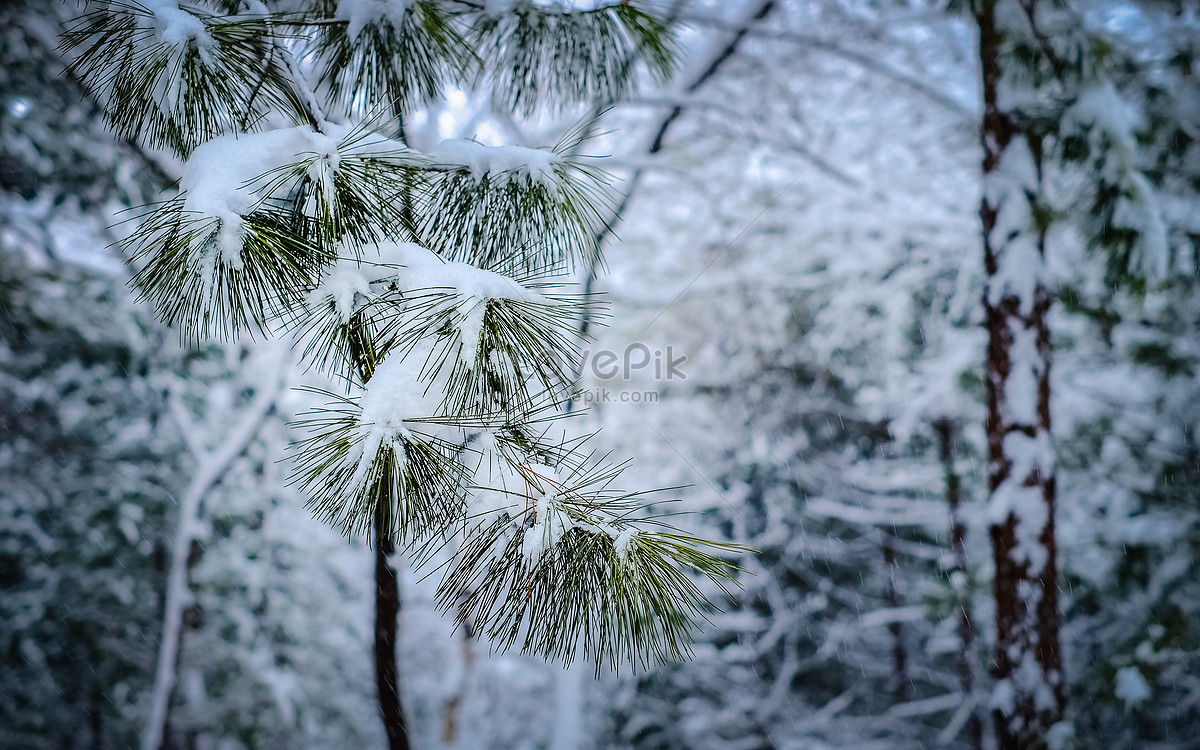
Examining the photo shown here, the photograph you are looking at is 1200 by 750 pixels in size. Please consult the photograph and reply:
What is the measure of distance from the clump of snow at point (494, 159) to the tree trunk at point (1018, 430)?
2624 millimetres

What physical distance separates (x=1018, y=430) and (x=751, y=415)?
3142 mm

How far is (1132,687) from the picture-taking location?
2893mm

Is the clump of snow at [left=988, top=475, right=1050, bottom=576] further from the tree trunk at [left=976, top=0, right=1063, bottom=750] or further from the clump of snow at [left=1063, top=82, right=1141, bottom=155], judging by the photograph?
the clump of snow at [left=1063, top=82, right=1141, bottom=155]

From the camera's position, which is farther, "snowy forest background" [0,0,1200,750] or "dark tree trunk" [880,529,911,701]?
"dark tree trunk" [880,529,911,701]

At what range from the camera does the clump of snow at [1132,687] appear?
2.88 metres

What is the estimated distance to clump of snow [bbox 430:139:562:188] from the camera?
115 cm

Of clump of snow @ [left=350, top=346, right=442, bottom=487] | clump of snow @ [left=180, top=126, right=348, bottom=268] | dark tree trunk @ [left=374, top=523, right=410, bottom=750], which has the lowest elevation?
dark tree trunk @ [left=374, top=523, right=410, bottom=750]

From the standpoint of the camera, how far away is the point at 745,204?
5062 millimetres

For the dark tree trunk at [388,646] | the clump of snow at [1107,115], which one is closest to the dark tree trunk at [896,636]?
the clump of snow at [1107,115]

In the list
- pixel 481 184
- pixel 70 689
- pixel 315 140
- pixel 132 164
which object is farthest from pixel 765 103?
pixel 70 689

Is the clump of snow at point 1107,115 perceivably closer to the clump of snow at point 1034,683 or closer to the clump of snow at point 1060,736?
the clump of snow at point 1034,683

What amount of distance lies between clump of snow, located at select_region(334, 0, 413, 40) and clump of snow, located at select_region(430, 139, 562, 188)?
0.40 metres

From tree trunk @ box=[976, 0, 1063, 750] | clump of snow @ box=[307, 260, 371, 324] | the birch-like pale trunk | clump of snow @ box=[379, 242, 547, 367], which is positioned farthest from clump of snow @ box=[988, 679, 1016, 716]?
the birch-like pale trunk

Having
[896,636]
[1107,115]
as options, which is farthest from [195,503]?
[896,636]
